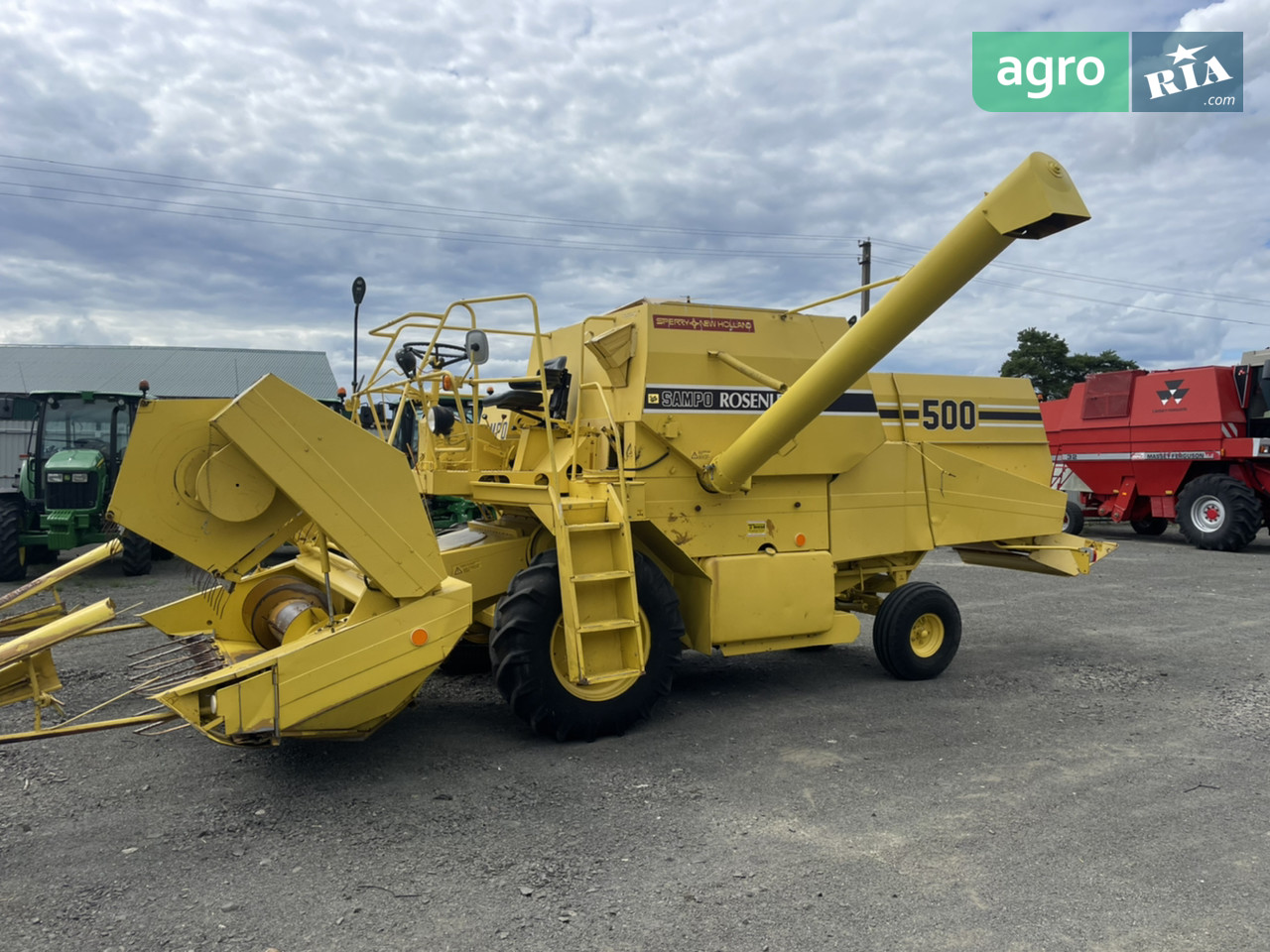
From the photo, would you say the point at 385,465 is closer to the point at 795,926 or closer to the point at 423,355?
the point at 423,355

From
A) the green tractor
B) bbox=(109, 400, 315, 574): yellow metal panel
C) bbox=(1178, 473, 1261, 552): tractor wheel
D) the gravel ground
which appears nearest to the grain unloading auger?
bbox=(109, 400, 315, 574): yellow metal panel

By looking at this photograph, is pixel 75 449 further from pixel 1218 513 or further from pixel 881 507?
pixel 1218 513

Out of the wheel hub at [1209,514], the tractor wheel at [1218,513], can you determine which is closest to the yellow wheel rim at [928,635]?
the tractor wheel at [1218,513]

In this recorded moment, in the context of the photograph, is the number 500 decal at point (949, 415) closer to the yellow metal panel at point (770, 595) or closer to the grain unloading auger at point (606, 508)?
the grain unloading auger at point (606, 508)

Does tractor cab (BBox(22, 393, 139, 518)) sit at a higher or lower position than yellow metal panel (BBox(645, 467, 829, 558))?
higher

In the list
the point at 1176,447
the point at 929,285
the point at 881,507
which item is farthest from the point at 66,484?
the point at 1176,447

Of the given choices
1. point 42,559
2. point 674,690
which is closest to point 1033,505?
point 674,690

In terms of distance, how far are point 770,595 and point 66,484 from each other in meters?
9.94

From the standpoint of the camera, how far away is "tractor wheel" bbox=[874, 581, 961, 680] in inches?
249

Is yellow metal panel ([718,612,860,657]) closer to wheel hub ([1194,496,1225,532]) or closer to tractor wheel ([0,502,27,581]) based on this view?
tractor wheel ([0,502,27,581])

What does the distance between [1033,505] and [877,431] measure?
1.87 m

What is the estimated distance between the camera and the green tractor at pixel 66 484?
36.6ft

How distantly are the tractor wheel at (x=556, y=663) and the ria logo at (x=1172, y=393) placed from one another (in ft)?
42.0

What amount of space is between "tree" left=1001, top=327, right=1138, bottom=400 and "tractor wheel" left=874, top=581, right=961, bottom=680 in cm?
3081
